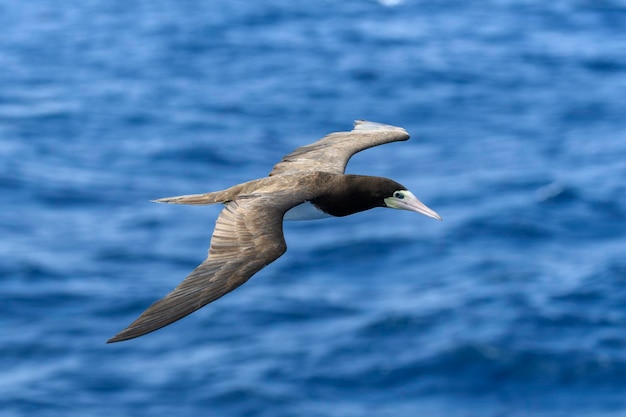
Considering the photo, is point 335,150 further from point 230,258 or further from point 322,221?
point 322,221

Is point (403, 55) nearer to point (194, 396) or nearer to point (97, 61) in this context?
point (97, 61)


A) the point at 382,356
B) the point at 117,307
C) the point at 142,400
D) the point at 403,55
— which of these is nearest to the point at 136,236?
the point at 117,307

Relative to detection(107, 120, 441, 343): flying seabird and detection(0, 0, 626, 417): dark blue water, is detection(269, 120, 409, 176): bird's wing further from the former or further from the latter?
detection(0, 0, 626, 417): dark blue water

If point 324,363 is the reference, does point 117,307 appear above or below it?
above

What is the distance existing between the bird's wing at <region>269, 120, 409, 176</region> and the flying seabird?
14mm

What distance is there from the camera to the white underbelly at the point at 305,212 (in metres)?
14.9

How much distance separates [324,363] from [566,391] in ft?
23.4

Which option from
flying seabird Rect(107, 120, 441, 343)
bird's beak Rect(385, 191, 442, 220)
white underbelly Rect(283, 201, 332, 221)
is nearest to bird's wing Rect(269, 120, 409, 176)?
flying seabird Rect(107, 120, 441, 343)

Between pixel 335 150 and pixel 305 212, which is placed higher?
pixel 335 150

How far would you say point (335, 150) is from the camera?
17.0 meters

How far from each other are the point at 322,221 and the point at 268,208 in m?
24.7

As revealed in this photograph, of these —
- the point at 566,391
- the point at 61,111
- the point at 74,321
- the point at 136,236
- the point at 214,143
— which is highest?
the point at 61,111

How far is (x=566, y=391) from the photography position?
3180 cm

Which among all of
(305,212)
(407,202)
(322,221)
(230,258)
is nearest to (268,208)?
(230,258)
